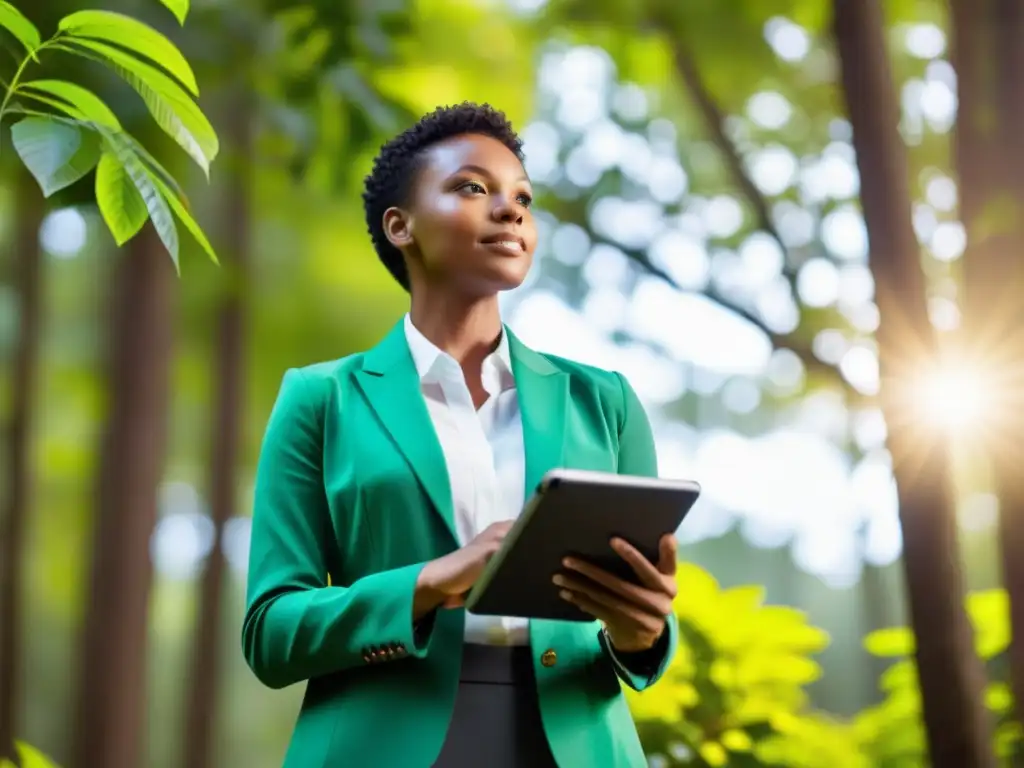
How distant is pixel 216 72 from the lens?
3414 millimetres

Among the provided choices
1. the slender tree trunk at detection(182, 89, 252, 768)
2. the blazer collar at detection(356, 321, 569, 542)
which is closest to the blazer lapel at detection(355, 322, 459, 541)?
the blazer collar at detection(356, 321, 569, 542)

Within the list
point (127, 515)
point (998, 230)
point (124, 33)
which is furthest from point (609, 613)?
point (127, 515)

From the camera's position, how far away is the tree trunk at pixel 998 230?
265cm

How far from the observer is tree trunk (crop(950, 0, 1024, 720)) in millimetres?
2654

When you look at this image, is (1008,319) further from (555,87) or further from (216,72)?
(555,87)

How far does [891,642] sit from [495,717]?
173 cm

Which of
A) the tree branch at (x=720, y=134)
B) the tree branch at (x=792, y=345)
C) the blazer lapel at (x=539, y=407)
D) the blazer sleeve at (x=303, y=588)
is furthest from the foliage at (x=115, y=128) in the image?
the tree branch at (x=720, y=134)

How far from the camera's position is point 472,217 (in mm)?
1402

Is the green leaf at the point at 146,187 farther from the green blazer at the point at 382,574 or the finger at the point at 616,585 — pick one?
the finger at the point at 616,585

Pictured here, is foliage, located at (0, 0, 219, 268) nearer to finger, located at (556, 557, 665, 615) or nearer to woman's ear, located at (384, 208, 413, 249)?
woman's ear, located at (384, 208, 413, 249)

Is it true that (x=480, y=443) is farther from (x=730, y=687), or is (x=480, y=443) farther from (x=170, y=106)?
A: (x=730, y=687)

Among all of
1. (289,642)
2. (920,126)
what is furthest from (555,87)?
(289,642)

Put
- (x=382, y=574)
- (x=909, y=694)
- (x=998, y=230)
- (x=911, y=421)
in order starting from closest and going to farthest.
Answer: (x=382, y=574), (x=911, y=421), (x=998, y=230), (x=909, y=694)

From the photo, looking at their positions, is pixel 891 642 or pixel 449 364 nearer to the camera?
pixel 449 364
